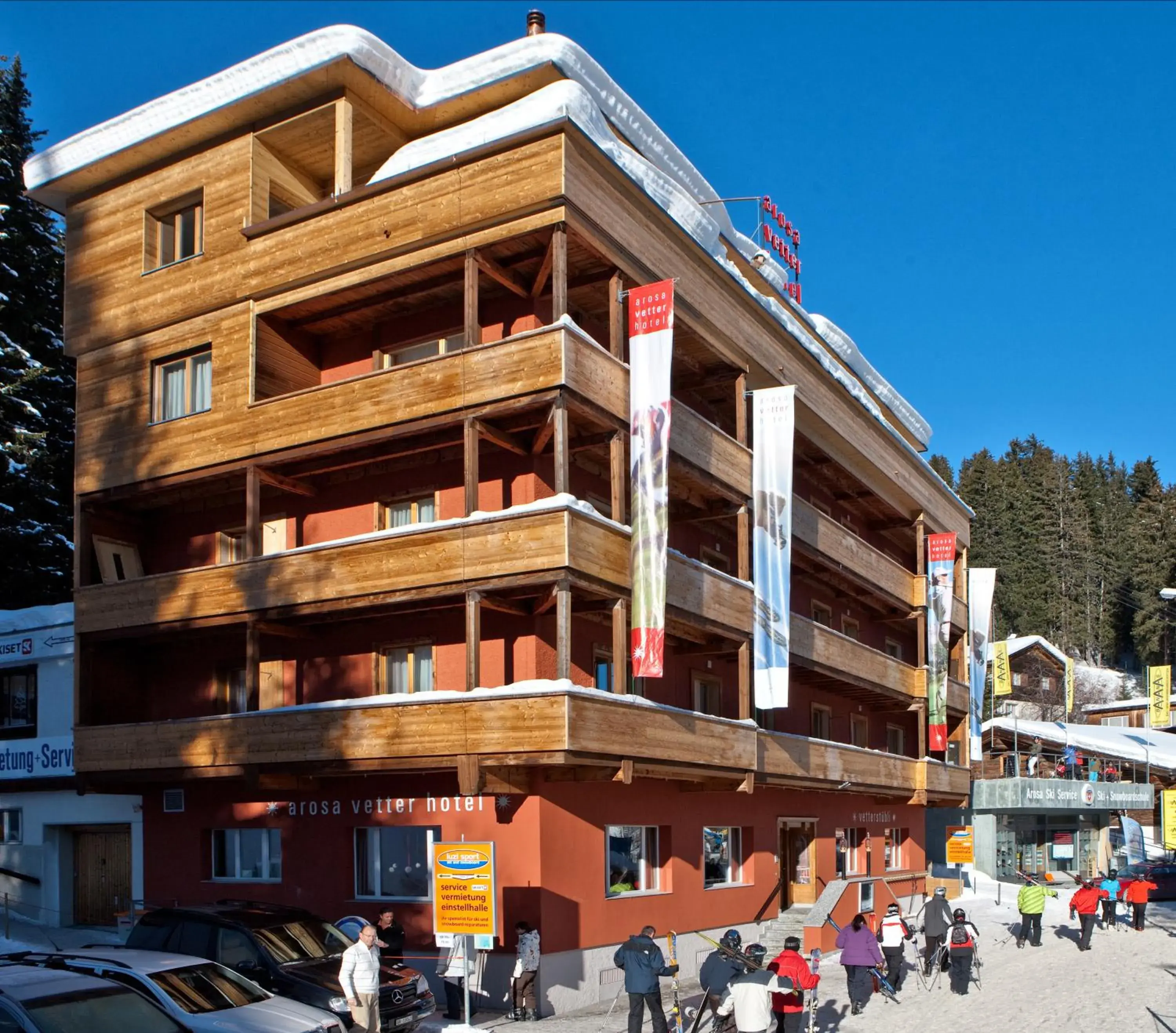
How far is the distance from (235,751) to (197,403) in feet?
25.3

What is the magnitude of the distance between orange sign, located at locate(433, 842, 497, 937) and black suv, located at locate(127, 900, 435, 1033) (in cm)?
96

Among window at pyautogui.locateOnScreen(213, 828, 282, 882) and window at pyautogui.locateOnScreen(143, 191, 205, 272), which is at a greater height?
window at pyautogui.locateOnScreen(143, 191, 205, 272)

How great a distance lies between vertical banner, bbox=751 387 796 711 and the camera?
2888 cm

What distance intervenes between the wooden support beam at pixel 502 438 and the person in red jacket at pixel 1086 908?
19114mm

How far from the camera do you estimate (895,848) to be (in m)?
44.6

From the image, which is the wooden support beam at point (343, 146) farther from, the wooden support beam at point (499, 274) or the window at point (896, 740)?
the window at point (896, 740)

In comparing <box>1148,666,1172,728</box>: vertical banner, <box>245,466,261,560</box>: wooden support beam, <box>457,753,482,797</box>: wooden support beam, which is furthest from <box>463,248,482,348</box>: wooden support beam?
<box>1148,666,1172,728</box>: vertical banner

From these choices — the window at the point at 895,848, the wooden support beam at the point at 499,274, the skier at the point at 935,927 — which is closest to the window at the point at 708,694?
the skier at the point at 935,927

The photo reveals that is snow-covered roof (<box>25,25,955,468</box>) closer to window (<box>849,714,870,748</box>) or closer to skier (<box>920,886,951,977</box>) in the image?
skier (<box>920,886,951,977</box>)

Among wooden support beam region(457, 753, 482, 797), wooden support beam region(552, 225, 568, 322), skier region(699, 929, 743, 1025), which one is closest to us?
skier region(699, 929, 743, 1025)

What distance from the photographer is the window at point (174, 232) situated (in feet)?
95.1

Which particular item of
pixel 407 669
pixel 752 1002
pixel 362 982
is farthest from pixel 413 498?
Answer: pixel 752 1002

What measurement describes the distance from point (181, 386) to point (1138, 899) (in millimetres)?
29746

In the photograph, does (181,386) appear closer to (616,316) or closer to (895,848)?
(616,316)
